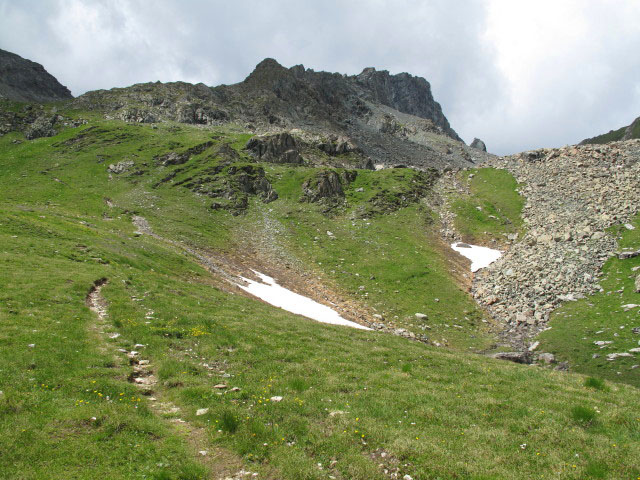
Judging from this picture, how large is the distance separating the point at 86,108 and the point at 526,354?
6444 inches

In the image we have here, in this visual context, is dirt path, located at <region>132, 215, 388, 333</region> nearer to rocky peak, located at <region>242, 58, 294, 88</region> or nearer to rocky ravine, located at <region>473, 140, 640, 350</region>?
rocky ravine, located at <region>473, 140, 640, 350</region>

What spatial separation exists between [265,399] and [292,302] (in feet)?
83.7

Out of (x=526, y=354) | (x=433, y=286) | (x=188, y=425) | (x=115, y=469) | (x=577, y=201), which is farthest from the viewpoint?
(x=577, y=201)

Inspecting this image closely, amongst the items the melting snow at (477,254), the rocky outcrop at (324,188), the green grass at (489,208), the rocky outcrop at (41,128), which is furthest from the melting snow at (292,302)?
the rocky outcrop at (41,128)

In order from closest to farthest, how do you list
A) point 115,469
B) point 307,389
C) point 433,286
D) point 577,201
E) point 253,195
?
point 115,469 → point 307,389 → point 433,286 → point 577,201 → point 253,195

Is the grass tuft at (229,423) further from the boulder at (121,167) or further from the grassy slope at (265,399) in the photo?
the boulder at (121,167)

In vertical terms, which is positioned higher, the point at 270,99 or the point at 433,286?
the point at 270,99

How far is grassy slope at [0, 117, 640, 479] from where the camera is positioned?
912cm

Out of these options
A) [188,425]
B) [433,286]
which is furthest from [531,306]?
[188,425]

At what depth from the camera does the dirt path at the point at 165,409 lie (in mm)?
9078

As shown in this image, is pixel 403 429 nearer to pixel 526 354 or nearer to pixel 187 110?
pixel 526 354

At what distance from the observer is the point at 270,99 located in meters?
173

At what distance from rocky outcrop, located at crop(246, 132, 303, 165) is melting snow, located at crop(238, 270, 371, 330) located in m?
61.2

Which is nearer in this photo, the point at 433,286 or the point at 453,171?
the point at 433,286
